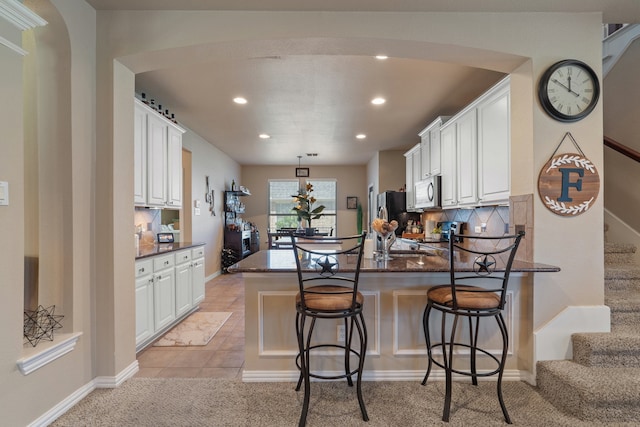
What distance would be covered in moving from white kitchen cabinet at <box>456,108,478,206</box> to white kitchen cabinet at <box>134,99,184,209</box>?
11.1 ft

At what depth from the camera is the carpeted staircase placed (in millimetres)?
1823

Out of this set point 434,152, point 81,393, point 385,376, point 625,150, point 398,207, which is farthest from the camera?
point 398,207

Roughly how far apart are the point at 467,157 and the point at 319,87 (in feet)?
5.88

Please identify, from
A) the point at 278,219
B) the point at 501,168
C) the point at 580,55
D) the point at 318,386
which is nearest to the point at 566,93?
the point at 580,55

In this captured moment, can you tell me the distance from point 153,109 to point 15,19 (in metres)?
1.78

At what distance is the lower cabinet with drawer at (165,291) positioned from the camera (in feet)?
9.09

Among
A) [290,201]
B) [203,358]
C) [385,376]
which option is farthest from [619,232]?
[290,201]

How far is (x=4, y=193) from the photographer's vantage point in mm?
1558

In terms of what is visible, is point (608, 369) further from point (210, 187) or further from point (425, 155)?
point (210, 187)

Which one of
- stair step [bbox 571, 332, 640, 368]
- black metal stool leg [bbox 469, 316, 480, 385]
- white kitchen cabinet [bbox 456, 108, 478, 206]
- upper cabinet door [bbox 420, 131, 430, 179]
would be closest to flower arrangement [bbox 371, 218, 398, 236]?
black metal stool leg [bbox 469, 316, 480, 385]

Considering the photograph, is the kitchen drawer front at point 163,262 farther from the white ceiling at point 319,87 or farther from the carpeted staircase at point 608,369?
the carpeted staircase at point 608,369

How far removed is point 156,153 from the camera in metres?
3.43

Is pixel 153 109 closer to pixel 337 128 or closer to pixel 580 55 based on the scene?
pixel 337 128

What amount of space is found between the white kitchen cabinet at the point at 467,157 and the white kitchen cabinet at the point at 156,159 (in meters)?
3.37
